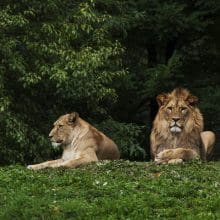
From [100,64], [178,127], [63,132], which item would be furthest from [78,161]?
[100,64]

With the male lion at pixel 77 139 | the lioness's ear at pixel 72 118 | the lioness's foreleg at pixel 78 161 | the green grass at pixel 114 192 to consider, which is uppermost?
the lioness's ear at pixel 72 118

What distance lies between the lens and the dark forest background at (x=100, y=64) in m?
18.3

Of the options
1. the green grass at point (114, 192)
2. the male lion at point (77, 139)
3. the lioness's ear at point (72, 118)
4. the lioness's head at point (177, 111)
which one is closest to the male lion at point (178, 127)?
the lioness's head at point (177, 111)

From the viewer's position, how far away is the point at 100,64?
18594mm

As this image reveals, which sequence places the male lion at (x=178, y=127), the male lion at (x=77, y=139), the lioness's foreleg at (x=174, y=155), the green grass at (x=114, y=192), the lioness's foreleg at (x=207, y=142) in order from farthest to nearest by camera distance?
1. the lioness's foreleg at (x=207, y=142)
2. the male lion at (x=77, y=139)
3. the male lion at (x=178, y=127)
4. the lioness's foreleg at (x=174, y=155)
5. the green grass at (x=114, y=192)

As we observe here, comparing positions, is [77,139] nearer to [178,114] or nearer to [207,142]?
[178,114]

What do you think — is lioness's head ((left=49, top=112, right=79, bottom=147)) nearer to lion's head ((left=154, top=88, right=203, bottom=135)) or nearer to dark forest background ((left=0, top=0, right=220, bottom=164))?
lion's head ((left=154, top=88, right=203, bottom=135))

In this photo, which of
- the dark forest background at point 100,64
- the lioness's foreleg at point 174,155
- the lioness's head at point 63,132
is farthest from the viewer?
the dark forest background at point 100,64

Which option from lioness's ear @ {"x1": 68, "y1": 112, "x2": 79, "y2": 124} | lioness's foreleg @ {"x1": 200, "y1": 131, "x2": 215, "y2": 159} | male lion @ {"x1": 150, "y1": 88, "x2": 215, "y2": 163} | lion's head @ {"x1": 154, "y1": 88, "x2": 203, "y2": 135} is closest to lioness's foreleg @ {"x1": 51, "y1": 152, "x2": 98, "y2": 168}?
lioness's ear @ {"x1": 68, "y1": 112, "x2": 79, "y2": 124}

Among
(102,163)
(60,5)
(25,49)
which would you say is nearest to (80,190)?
(102,163)

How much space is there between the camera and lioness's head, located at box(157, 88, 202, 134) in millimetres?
13578

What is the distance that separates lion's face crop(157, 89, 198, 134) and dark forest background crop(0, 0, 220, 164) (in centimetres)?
412

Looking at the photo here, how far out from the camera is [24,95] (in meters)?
20.4

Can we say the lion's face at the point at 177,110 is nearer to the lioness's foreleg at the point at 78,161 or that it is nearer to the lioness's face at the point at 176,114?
the lioness's face at the point at 176,114
